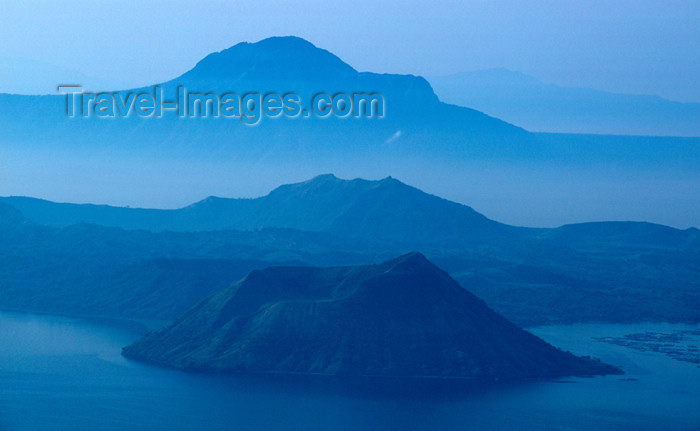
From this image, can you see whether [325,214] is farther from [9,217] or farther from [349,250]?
[9,217]

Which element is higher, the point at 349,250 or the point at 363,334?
the point at 349,250

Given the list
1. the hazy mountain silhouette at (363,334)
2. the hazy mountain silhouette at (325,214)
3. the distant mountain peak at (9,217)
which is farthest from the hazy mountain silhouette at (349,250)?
the hazy mountain silhouette at (363,334)

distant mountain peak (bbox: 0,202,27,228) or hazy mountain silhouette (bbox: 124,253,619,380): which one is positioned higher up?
distant mountain peak (bbox: 0,202,27,228)

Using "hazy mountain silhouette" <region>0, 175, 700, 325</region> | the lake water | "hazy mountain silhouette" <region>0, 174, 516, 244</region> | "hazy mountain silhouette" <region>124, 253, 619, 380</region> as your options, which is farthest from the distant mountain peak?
"hazy mountain silhouette" <region>124, 253, 619, 380</region>

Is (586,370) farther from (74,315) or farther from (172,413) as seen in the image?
(74,315)

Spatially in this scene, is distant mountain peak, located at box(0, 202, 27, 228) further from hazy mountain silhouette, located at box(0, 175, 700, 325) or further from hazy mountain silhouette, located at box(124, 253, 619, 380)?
hazy mountain silhouette, located at box(124, 253, 619, 380)

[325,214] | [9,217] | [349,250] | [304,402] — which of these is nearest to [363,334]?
[304,402]

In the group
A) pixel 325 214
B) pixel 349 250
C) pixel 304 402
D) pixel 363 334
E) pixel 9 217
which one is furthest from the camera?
pixel 325 214
